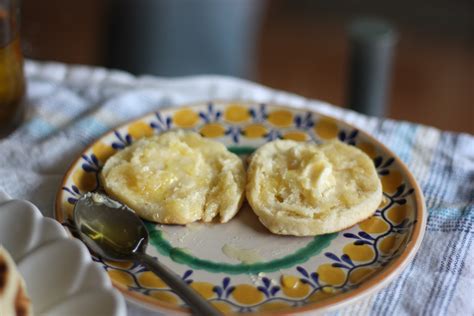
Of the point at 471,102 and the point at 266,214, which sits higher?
the point at 266,214

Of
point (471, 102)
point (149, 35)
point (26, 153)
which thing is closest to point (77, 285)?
point (26, 153)

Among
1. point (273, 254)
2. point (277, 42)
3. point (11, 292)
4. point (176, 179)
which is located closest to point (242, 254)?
point (273, 254)

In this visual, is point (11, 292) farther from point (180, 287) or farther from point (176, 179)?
point (176, 179)

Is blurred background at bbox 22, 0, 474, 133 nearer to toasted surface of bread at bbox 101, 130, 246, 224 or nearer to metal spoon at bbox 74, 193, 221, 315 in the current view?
toasted surface of bread at bbox 101, 130, 246, 224

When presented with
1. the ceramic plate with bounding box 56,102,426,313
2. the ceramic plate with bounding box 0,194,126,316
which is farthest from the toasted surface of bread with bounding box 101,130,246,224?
the ceramic plate with bounding box 0,194,126,316

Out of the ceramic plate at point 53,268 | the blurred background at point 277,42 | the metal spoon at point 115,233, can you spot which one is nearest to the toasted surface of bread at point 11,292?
the ceramic plate at point 53,268

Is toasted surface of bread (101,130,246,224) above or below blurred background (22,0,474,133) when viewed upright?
above

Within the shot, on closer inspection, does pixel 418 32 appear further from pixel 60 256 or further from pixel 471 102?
pixel 60 256
